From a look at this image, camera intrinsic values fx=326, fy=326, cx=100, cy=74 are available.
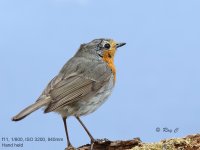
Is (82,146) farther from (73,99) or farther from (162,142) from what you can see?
(162,142)

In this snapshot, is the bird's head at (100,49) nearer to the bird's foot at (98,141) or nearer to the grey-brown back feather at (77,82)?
the grey-brown back feather at (77,82)

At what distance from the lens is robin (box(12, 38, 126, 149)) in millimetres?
4848

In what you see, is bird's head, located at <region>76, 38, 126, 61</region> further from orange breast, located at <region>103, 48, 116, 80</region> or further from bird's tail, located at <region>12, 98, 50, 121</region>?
bird's tail, located at <region>12, 98, 50, 121</region>

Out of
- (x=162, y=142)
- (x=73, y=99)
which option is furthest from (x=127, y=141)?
(x=73, y=99)

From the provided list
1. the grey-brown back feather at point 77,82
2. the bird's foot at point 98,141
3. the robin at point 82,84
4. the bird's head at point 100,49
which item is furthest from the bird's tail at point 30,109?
the bird's head at point 100,49

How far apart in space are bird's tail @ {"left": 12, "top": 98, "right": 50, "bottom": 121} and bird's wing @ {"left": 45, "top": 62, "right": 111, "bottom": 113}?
106 mm

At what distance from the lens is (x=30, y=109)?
4.61m

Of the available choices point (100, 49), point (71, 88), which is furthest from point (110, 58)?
point (71, 88)

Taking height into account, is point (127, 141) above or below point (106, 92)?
below

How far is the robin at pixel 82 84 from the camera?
4848mm

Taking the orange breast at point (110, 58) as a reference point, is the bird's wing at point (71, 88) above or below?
below

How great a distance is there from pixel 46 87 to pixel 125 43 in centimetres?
167

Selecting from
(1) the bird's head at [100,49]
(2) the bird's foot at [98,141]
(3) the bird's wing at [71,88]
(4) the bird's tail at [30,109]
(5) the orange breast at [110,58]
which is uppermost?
(1) the bird's head at [100,49]

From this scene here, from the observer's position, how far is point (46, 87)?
5.41 metres
